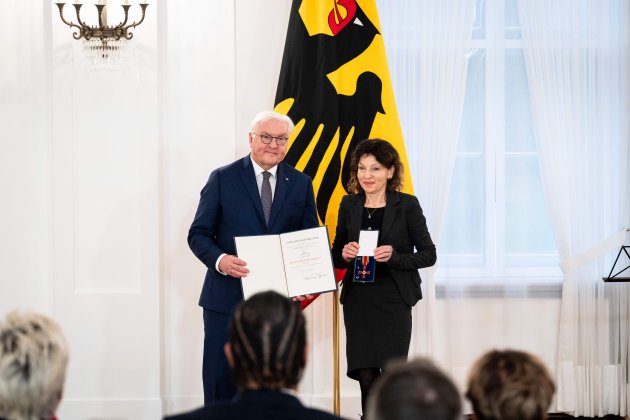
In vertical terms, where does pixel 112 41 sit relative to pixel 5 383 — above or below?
above

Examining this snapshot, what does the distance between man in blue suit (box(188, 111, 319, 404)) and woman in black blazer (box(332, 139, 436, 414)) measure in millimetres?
334

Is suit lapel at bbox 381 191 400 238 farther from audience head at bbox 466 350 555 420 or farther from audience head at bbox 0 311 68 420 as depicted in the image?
audience head at bbox 0 311 68 420

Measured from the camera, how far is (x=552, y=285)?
5258mm

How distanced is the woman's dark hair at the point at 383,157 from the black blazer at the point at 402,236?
62 mm

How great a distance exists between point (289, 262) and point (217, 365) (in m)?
0.59

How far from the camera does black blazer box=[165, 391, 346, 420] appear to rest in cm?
177

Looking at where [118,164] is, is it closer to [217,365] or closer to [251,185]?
[251,185]

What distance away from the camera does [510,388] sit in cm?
179

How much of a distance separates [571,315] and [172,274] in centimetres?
244

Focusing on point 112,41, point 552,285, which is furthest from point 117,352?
point 552,285

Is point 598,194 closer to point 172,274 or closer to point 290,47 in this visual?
point 290,47

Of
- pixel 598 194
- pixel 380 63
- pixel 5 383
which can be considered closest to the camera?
pixel 5 383

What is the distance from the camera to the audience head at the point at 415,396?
4.98ft

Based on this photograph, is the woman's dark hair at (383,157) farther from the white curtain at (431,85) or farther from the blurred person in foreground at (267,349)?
the blurred person in foreground at (267,349)
